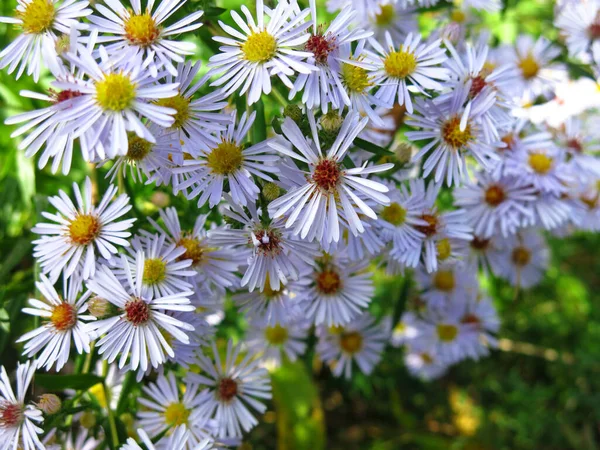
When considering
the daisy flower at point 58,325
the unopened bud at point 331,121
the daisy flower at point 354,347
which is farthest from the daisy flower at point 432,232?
the daisy flower at point 58,325

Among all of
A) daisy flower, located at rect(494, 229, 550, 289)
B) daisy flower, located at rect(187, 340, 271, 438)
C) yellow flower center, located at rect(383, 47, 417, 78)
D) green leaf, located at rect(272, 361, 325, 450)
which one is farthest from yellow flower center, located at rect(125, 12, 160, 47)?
green leaf, located at rect(272, 361, 325, 450)

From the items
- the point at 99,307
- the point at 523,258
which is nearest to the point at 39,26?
the point at 99,307

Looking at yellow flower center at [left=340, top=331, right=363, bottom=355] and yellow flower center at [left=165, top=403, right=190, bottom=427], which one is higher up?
yellow flower center at [left=340, top=331, right=363, bottom=355]

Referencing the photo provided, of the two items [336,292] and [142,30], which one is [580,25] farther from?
[142,30]

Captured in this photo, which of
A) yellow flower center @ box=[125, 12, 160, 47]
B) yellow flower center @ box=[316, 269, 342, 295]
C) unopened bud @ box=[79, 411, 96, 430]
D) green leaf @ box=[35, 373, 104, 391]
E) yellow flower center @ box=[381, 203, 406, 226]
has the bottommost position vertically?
unopened bud @ box=[79, 411, 96, 430]

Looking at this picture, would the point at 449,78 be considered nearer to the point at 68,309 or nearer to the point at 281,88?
the point at 281,88

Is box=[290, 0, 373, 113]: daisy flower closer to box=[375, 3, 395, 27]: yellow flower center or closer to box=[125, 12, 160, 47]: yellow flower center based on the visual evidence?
box=[125, 12, 160, 47]: yellow flower center
